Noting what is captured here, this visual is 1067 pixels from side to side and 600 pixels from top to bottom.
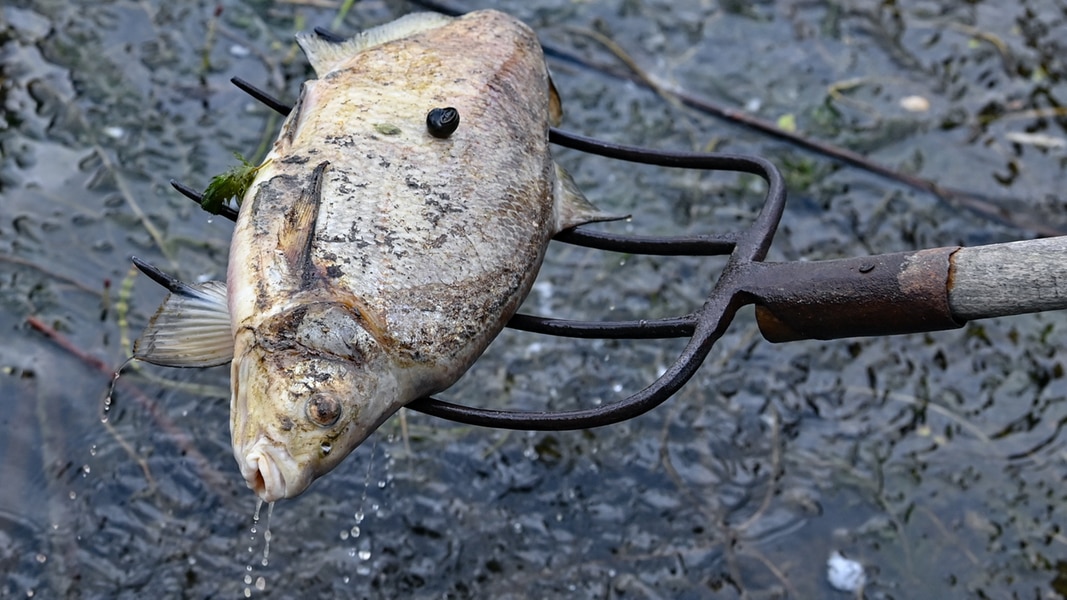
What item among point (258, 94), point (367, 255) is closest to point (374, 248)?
point (367, 255)

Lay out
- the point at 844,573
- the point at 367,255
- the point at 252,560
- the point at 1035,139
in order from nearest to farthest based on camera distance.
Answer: the point at 367,255 < the point at 252,560 < the point at 844,573 < the point at 1035,139

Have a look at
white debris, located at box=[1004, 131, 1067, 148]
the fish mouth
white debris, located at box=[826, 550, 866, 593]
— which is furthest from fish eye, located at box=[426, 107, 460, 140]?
white debris, located at box=[1004, 131, 1067, 148]

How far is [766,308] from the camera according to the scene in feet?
8.63

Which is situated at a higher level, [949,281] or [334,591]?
[949,281]

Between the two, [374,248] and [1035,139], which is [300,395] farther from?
[1035,139]

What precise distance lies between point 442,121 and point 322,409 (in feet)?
2.47

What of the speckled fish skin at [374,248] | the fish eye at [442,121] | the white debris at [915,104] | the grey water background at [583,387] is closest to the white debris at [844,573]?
the grey water background at [583,387]

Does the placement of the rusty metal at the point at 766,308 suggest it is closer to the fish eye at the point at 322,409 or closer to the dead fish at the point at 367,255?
the dead fish at the point at 367,255

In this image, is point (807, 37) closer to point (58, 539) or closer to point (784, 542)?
point (784, 542)

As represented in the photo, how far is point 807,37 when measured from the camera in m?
6.29

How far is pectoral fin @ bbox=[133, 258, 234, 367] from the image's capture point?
2467 mm

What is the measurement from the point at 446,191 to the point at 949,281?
3.65 ft

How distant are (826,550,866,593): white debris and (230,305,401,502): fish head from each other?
246cm

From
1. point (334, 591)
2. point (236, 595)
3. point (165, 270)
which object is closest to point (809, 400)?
point (334, 591)
